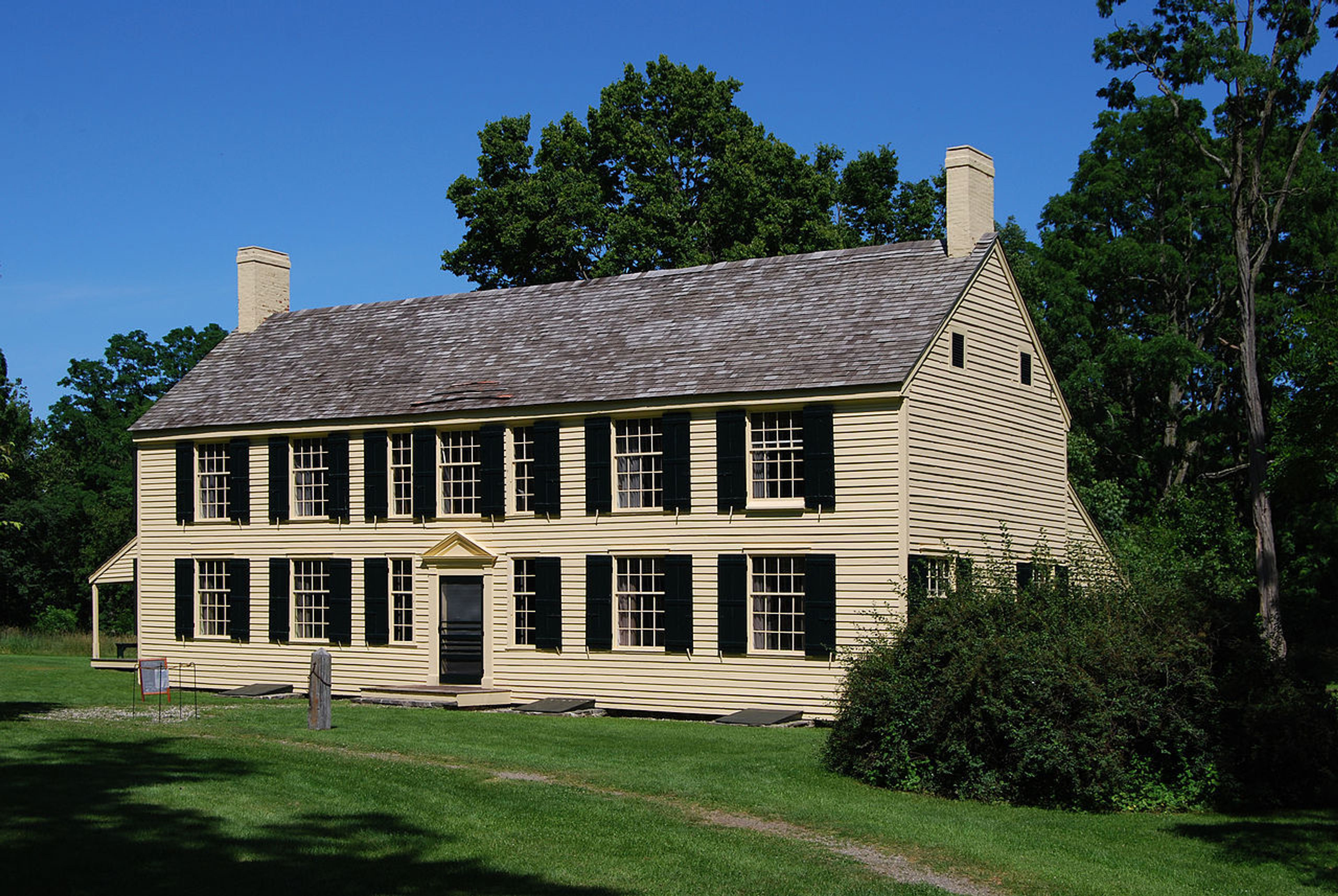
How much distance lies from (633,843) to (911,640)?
5.77 meters

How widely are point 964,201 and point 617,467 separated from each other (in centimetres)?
804

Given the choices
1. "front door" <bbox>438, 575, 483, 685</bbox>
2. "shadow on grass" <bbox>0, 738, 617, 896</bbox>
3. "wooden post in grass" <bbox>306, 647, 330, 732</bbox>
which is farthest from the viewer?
"front door" <bbox>438, 575, 483, 685</bbox>

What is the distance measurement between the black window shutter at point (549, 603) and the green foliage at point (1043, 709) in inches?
401

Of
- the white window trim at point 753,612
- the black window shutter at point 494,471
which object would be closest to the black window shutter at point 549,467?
the black window shutter at point 494,471

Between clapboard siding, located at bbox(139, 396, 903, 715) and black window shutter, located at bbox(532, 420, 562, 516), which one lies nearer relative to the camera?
clapboard siding, located at bbox(139, 396, 903, 715)

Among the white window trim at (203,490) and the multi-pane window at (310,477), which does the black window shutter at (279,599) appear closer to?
the multi-pane window at (310,477)

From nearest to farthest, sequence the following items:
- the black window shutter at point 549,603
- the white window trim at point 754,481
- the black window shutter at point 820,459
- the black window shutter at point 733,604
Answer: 1. the black window shutter at point 820,459
2. the white window trim at point 754,481
3. the black window shutter at point 733,604
4. the black window shutter at point 549,603

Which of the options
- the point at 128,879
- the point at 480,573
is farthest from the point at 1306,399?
the point at 128,879

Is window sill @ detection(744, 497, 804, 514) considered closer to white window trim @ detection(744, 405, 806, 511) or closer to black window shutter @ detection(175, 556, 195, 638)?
white window trim @ detection(744, 405, 806, 511)

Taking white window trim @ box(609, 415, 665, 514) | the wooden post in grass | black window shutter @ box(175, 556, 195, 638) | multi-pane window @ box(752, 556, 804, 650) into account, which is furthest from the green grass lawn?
black window shutter @ box(175, 556, 195, 638)

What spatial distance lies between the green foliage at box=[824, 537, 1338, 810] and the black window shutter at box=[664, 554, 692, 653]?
316 inches

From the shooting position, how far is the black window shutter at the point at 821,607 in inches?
930

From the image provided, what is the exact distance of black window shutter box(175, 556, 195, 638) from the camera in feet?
101

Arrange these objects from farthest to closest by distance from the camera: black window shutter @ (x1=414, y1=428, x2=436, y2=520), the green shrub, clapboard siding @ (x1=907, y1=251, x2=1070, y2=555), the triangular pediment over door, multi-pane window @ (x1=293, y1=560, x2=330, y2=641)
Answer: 1. the green shrub
2. multi-pane window @ (x1=293, y1=560, x2=330, y2=641)
3. black window shutter @ (x1=414, y1=428, x2=436, y2=520)
4. the triangular pediment over door
5. clapboard siding @ (x1=907, y1=251, x2=1070, y2=555)
